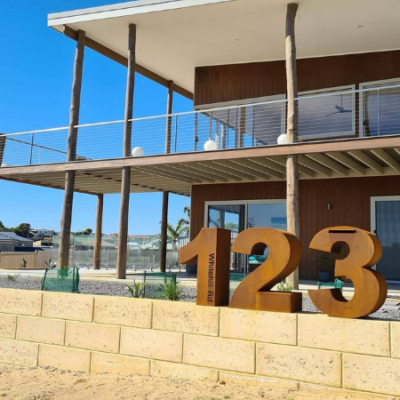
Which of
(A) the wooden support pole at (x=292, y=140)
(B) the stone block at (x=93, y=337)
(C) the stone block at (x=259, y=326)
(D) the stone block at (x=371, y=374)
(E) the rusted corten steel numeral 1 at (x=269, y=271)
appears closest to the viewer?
(D) the stone block at (x=371, y=374)

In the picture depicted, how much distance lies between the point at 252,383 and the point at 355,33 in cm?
1063

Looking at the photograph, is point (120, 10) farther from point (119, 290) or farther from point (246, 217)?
point (119, 290)

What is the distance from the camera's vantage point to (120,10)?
43.0 ft

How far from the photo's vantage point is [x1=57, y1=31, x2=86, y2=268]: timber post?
13.6 metres

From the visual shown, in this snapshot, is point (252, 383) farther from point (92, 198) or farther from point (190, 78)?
point (92, 198)

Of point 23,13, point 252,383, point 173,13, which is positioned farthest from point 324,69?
point 23,13

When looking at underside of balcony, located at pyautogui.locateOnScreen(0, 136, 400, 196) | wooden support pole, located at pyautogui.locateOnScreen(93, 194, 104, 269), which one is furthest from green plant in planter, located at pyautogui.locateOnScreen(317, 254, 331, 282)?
wooden support pole, located at pyautogui.locateOnScreen(93, 194, 104, 269)

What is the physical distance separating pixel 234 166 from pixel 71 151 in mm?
4626

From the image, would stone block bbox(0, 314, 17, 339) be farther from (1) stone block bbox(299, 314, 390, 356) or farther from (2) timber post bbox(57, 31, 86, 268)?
(2) timber post bbox(57, 31, 86, 268)

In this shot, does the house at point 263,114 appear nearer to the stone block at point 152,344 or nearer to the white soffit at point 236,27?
the white soffit at point 236,27

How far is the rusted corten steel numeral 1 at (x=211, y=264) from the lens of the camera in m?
5.86

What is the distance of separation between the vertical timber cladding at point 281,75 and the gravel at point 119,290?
25.4 feet

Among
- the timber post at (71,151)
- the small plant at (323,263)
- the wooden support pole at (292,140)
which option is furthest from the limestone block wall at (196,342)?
the small plant at (323,263)

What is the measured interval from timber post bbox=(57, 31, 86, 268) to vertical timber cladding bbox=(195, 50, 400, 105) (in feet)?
13.5
